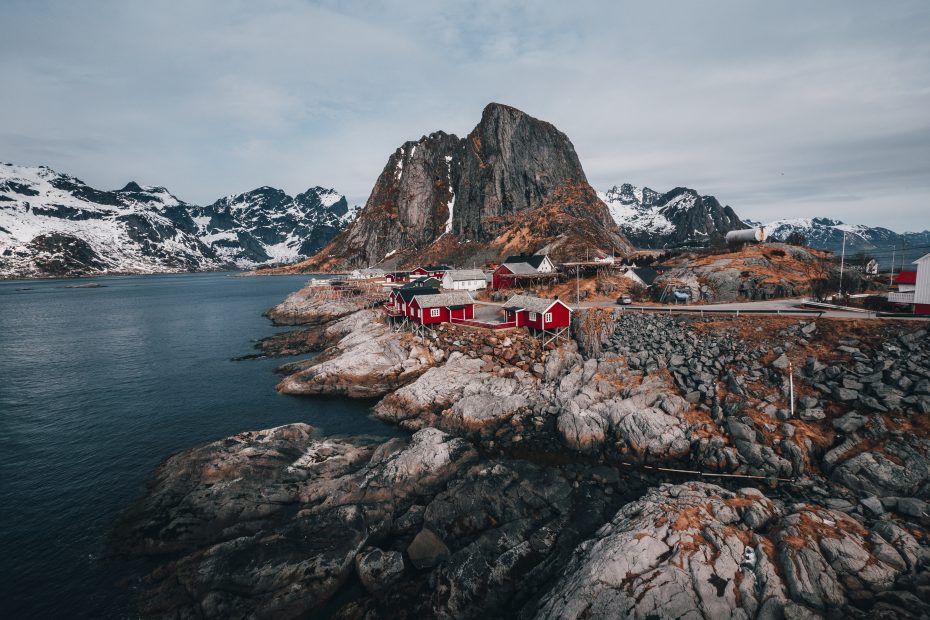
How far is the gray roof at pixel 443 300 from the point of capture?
45.1 meters

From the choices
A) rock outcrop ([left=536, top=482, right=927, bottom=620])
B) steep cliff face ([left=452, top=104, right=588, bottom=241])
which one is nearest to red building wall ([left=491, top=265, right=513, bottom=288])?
rock outcrop ([left=536, top=482, right=927, bottom=620])

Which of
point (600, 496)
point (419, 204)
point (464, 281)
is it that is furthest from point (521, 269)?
point (419, 204)

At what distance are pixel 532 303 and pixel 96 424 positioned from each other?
41.8m

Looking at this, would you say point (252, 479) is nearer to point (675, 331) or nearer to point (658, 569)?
point (658, 569)

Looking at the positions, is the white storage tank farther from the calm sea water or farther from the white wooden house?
the calm sea water

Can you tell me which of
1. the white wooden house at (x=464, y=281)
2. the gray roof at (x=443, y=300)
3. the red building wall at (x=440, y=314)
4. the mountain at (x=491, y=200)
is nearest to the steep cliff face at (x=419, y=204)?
the mountain at (x=491, y=200)

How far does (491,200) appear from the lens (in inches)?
6191

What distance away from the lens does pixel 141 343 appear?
66.1 meters

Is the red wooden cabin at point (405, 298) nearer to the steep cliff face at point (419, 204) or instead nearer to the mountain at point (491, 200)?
the mountain at point (491, 200)

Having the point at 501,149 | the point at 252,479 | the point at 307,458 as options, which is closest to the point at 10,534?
the point at 252,479

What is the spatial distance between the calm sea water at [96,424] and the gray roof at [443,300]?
13.5m

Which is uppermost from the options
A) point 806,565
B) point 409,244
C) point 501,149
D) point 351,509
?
point 501,149

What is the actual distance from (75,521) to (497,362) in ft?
101

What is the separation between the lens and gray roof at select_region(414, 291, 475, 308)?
4512 cm
